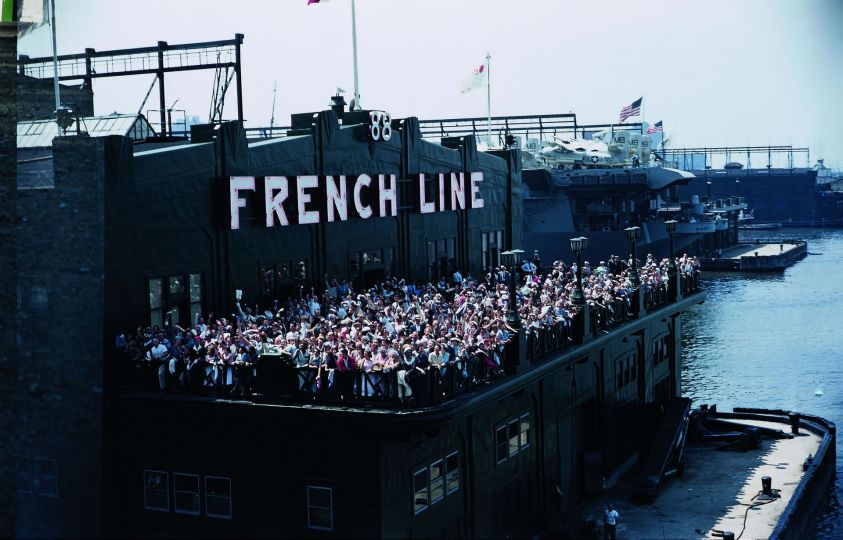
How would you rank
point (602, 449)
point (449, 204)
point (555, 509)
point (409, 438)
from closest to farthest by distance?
point (409, 438)
point (555, 509)
point (602, 449)
point (449, 204)

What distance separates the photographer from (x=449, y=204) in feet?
170

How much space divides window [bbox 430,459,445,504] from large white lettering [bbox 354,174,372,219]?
14.8 metres

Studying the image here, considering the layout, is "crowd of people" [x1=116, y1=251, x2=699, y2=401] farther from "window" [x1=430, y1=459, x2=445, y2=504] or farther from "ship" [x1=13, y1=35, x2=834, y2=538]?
"window" [x1=430, y1=459, x2=445, y2=504]

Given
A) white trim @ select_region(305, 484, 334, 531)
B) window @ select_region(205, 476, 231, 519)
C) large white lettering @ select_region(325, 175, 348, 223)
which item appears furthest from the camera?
large white lettering @ select_region(325, 175, 348, 223)

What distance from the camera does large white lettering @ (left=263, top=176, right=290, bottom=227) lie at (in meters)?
38.1

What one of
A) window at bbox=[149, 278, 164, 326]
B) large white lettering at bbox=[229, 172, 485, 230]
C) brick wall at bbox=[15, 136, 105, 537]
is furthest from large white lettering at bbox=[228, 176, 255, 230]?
brick wall at bbox=[15, 136, 105, 537]

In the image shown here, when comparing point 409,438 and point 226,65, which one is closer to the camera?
point 409,438

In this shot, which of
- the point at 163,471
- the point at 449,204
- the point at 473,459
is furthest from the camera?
the point at 449,204

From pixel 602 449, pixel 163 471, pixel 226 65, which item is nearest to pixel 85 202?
pixel 163 471

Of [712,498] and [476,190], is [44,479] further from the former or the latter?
[476,190]

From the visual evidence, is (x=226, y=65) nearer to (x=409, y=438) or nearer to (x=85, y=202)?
(x=85, y=202)

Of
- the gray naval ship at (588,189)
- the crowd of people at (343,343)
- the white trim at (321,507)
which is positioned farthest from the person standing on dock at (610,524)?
the gray naval ship at (588,189)

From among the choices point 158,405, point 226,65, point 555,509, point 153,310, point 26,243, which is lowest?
point 555,509

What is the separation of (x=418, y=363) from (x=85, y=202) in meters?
9.20
